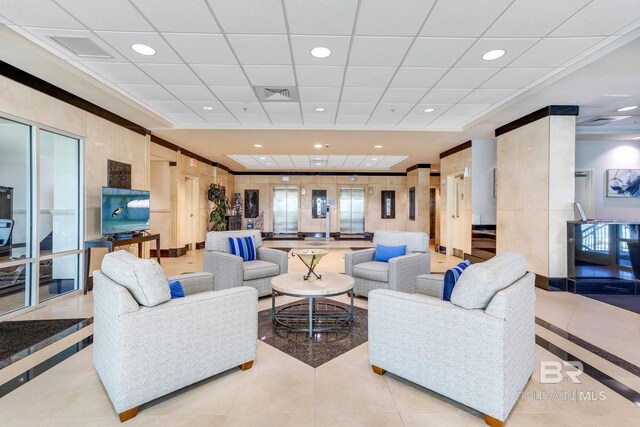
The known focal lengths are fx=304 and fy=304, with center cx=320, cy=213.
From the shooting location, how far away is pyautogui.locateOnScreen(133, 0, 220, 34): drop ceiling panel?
272 cm

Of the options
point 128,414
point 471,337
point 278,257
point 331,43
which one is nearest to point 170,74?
point 331,43

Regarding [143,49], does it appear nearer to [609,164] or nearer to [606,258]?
[606,258]

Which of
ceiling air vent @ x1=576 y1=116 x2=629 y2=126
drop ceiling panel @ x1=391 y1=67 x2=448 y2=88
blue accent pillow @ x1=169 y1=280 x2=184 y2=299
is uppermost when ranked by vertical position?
drop ceiling panel @ x1=391 y1=67 x2=448 y2=88

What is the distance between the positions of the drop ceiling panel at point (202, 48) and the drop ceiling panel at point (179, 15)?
0.11 metres

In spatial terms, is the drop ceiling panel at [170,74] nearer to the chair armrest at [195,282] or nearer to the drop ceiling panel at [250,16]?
the drop ceiling panel at [250,16]

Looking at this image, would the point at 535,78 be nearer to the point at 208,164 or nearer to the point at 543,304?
the point at 543,304

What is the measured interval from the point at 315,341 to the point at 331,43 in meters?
3.20

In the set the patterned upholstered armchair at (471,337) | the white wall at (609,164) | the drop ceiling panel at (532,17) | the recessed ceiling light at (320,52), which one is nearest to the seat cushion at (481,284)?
the patterned upholstered armchair at (471,337)

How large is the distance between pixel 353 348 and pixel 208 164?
9.90 meters

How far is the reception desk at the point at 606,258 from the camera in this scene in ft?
15.8

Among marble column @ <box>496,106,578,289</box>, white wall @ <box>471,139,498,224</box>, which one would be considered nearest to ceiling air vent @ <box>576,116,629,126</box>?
marble column @ <box>496,106,578,289</box>

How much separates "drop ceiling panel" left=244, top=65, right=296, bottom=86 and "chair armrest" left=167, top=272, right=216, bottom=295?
269 cm

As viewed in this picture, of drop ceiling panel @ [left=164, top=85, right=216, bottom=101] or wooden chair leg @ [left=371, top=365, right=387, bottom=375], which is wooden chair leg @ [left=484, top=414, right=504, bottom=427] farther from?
drop ceiling panel @ [left=164, top=85, right=216, bottom=101]

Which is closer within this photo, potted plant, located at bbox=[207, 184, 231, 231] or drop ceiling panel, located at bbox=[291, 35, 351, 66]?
drop ceiling panel, located at bbox=[291, 35, 351, 66]
